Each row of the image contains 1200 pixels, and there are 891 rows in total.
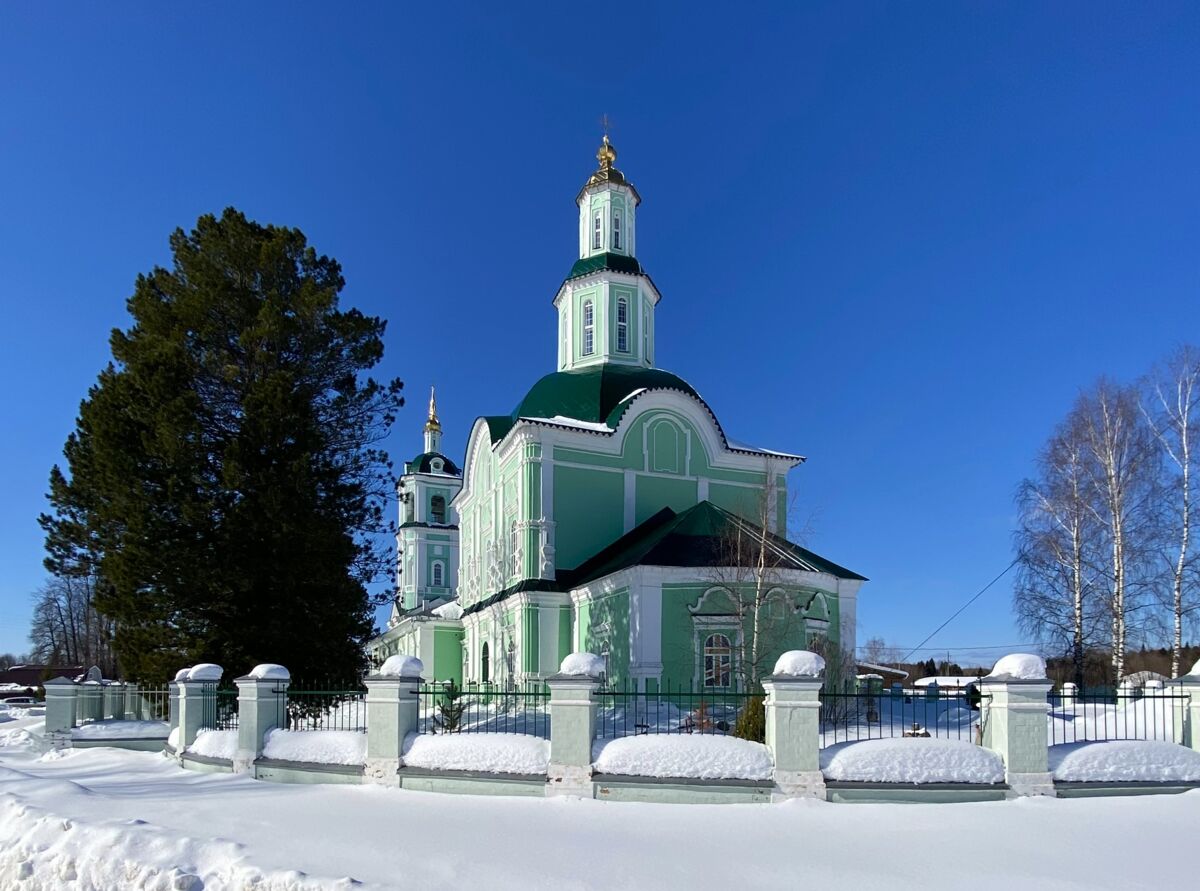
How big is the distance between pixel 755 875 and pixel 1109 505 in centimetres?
1693

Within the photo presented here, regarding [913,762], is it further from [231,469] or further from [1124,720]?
[231,469]

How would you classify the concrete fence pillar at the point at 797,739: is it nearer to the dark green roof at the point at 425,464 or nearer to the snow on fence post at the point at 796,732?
the snow on fence post at the point at 796,732

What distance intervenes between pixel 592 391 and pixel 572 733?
17730 millimetres

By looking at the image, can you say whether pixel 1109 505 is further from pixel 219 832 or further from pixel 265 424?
pixel 219 832

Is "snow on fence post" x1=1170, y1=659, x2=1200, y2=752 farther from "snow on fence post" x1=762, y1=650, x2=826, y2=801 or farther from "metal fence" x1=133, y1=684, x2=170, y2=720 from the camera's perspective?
"metal fence" x1=133, y1=684, x2=170, y2=720

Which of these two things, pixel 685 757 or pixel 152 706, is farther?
pixel 152 706

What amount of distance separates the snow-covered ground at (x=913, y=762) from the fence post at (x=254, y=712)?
6.60 metres

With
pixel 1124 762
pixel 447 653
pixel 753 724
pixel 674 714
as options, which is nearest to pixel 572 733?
pixel 753 724

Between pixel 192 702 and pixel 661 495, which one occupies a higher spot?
pixel 661 495

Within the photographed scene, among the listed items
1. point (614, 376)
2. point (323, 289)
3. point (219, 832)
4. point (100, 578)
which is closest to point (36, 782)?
point (219, 832)

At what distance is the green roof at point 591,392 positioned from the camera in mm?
26336

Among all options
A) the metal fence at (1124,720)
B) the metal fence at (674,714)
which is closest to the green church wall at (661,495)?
the metal fence at (674,714)

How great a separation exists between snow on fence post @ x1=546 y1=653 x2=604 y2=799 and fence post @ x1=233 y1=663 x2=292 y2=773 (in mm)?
3881

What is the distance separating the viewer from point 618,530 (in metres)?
25.2
